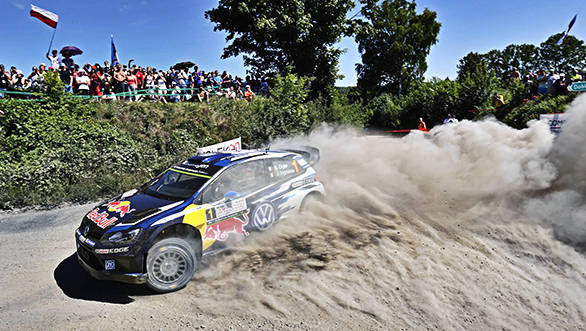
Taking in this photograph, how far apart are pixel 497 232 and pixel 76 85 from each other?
15825 millimetres

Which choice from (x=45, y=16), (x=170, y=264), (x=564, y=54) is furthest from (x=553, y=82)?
(x=564, y=54)

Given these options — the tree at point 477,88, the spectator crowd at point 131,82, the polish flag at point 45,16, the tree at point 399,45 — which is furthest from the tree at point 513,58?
the polish flag at point 45,16

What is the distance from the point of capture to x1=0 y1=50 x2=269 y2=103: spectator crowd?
13.0m

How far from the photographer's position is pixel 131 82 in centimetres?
1545

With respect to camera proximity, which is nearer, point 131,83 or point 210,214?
point 210,214

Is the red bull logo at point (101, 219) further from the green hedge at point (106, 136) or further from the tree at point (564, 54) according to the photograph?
the tree at point (564, 54)

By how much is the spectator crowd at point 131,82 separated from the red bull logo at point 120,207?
10277 millimetres

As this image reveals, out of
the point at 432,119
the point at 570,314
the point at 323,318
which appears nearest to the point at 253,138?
the point at 323,318

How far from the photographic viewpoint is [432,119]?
2514 cm

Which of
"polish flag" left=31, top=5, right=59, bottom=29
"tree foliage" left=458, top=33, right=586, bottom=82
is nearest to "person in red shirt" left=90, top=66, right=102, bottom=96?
"polish flag" left=31, top=5, right=59, bottom=29

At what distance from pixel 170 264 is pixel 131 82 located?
1340 centimetres

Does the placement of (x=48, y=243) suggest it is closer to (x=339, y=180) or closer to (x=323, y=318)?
(x=323, y=318)

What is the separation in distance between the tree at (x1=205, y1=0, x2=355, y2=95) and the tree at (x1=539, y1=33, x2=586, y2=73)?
165ft

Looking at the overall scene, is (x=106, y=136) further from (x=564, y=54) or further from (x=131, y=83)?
(x=564, y=54)
